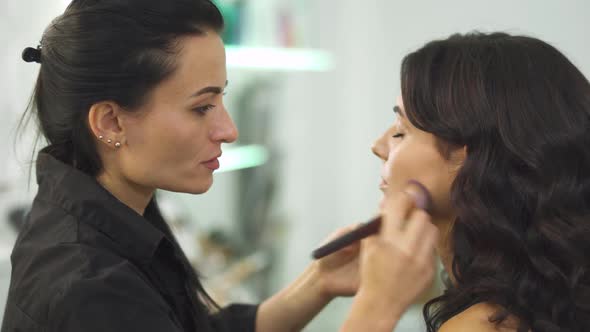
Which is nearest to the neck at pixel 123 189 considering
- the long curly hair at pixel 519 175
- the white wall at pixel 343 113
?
the long curly hair at pixel 519 175

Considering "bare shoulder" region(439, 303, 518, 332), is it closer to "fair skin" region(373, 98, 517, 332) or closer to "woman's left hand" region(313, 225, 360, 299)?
"fair skin" region(373, 98, 517, 332)

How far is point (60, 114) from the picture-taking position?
0.99 metres

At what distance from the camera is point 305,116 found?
2.76 metres

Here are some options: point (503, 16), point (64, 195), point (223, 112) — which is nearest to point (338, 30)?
point (503, 16)

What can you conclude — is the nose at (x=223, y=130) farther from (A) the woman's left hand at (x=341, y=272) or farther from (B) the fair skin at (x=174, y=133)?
(A) the woman's left hand at (x=341, y=272)

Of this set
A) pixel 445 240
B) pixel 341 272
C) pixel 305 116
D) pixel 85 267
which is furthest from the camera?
pixel 305 116

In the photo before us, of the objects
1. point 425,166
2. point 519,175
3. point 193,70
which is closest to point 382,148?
point 425,166

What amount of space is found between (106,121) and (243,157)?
139 cm

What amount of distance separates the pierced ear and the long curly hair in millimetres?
443

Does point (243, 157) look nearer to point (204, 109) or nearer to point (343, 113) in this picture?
point (343, 113)

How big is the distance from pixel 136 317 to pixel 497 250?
1.70ft

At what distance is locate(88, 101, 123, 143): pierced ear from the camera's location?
3.13ft

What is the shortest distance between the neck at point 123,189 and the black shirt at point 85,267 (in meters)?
0.06

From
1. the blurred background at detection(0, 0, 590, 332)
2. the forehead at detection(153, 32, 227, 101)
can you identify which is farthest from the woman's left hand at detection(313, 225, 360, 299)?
the blurred background at detection(0, 0, 590, 332)
